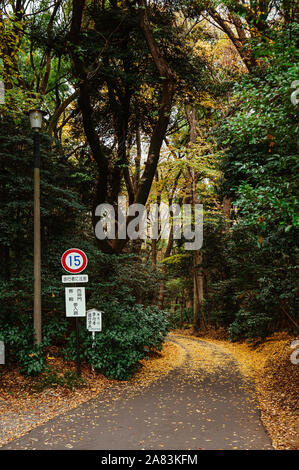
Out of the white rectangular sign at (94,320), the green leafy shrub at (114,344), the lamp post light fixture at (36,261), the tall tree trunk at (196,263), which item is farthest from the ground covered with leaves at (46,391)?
the tall tree trunk at (196,263)

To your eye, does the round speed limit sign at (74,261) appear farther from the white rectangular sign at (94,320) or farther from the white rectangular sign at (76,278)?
the white rectangular sign at (94,320)

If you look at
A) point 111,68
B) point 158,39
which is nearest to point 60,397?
point 111,68

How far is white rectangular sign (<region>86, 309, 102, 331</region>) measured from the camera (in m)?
8.77

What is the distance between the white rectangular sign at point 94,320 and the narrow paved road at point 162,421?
144 centimetres

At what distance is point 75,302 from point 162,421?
350cm

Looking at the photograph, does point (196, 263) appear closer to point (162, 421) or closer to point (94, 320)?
point (94, 320)

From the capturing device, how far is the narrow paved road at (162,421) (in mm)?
4801

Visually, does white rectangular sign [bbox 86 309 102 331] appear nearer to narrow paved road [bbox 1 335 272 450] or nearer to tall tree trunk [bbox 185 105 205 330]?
narrow paved road [bbox 1 335 272 450]

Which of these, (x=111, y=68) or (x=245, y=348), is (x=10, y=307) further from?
(x=245, y=348)

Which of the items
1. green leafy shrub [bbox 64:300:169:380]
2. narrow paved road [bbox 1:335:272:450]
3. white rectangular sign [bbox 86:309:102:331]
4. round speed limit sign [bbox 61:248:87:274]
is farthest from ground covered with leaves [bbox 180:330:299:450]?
round speed limit sign [bbox 61:248:87:274]

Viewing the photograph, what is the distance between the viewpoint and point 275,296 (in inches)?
438

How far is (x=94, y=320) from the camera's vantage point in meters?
8.80

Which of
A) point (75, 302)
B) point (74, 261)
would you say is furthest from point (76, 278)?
point (75, 302)

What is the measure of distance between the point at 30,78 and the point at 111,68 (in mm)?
4977
